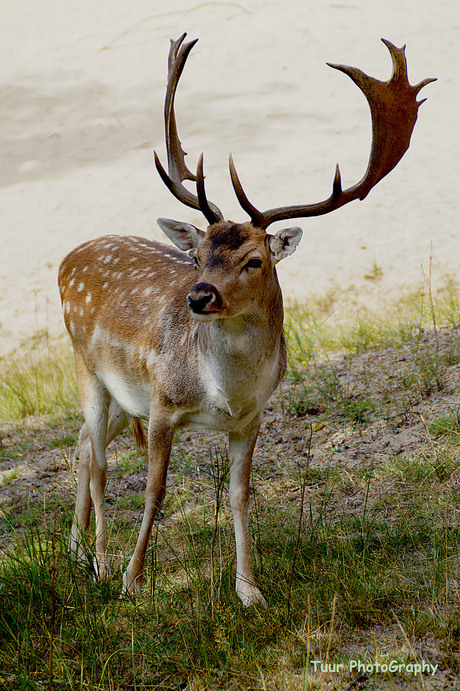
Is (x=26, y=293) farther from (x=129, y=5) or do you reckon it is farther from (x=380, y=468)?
(x=129, y=5)

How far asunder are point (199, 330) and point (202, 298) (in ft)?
2.19

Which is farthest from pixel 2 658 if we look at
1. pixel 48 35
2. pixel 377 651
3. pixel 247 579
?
pixel 48 35

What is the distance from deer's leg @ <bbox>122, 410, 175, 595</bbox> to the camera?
12.9 ft

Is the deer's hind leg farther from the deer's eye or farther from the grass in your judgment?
the deer's eye

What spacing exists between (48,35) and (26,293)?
8.63 metres

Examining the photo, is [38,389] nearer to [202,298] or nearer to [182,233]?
[182,233]

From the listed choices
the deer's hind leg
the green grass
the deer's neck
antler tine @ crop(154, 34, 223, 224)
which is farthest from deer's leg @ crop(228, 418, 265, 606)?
the green grass

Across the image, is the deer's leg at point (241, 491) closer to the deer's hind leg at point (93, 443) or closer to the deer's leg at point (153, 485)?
the deer's leg at point (153, 485)

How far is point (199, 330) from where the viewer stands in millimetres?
3971

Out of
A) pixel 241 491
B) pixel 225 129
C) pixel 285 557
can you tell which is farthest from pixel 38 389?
pixel 225 129

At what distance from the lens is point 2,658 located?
10.3ft

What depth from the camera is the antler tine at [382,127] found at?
3.84m

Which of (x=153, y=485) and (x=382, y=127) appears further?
(x=153, y=485)

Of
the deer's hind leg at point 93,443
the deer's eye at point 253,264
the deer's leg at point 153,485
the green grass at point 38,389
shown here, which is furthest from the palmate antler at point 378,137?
the green grass at point 38,389
